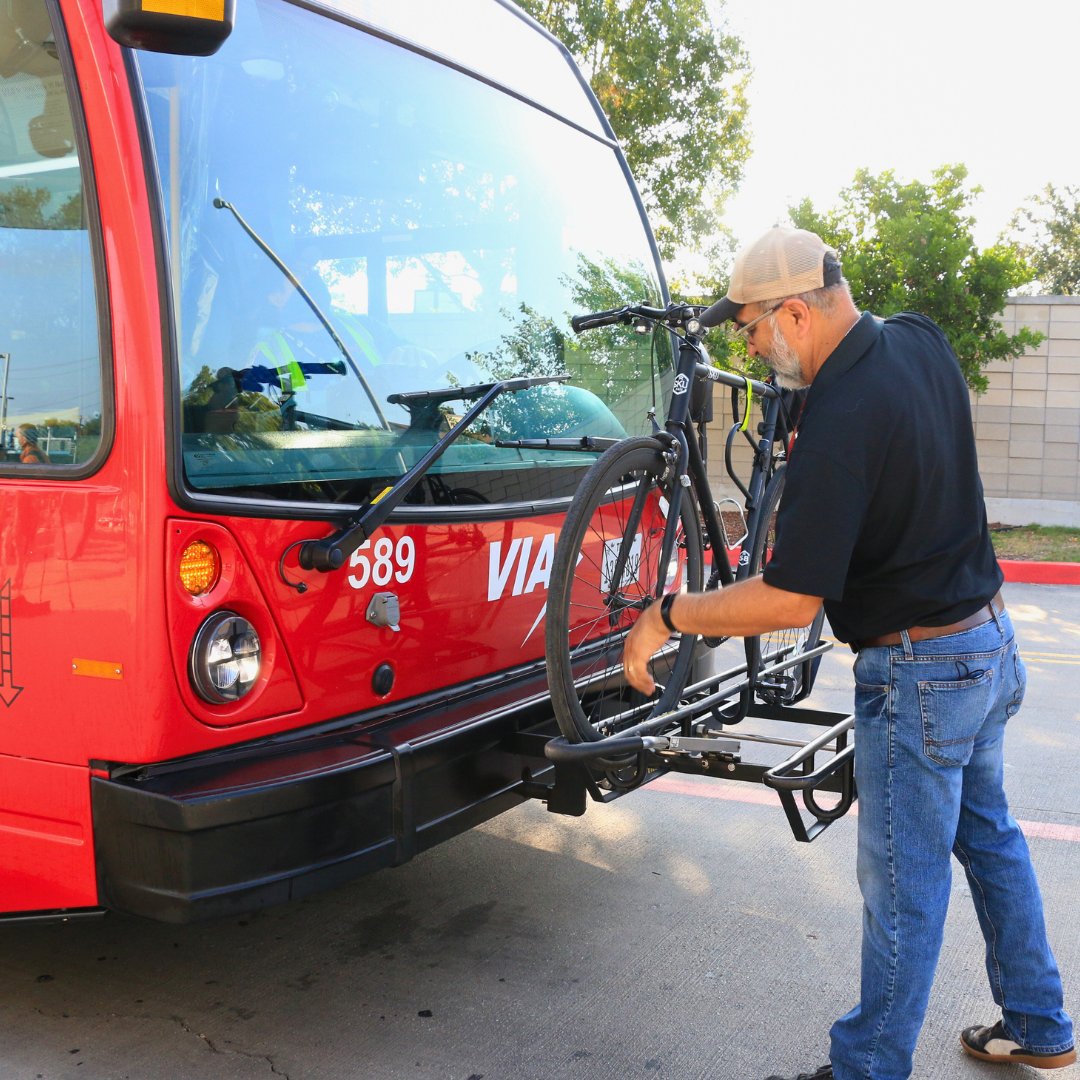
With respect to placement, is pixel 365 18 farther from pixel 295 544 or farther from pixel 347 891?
pixel 347 891

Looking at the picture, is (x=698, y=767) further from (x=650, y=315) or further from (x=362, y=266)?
(x=362, y=266)

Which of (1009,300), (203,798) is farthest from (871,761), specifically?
(1009,300)

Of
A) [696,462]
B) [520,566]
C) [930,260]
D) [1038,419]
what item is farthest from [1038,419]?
[520,566]

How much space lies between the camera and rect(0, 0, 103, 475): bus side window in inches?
101

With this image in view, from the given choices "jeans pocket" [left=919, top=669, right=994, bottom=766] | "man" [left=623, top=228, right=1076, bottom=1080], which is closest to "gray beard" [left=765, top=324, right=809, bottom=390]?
"man" [left=623, top=228, right=1076, bottom=1080]

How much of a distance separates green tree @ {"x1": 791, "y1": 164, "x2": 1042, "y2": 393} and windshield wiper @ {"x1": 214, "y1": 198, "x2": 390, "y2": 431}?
11471 mm

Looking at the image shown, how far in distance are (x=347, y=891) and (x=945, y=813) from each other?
2159mm

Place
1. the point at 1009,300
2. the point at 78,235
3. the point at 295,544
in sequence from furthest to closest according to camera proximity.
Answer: the point at 1009,300, the point at 295,544, the point at 78,235

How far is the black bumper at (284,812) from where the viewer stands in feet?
7.96

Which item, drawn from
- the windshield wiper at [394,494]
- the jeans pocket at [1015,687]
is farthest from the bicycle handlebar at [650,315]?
the jeans pocket at [1015,687]

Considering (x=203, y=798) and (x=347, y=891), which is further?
(x=347, y=891)

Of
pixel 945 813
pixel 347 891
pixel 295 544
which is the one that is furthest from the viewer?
pixel 347 891

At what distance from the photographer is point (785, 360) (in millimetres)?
2416

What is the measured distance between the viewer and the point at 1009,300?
1459 cm
